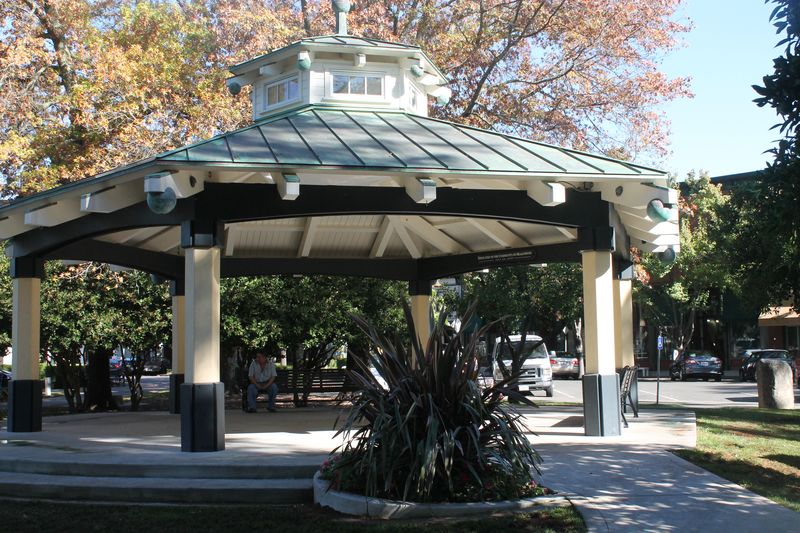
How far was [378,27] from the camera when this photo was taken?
2394 cm

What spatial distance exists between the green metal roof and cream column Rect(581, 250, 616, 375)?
139 centimetres

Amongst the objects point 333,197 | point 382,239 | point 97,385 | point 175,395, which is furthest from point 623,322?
point 97,385

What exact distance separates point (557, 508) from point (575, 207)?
560 centimetres

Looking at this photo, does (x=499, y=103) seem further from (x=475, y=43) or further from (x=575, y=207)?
(x=575, y=207)

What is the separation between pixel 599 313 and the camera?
11930mm

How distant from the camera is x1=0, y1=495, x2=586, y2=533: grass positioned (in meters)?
6.95

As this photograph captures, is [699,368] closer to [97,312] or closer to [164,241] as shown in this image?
[97,312]

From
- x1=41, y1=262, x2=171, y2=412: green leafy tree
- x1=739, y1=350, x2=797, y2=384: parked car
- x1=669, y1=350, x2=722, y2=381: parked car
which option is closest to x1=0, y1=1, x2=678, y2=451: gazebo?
x1=41, y1=262, x2=171, y2=412: green leafy tree

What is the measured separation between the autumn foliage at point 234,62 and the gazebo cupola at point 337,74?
682 cm

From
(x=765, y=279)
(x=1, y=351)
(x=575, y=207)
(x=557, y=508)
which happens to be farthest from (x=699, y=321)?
(x=557, y=508)

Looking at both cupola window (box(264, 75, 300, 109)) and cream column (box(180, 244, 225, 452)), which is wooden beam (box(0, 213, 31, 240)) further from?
cupola window (box(264, 75, 300, 109))

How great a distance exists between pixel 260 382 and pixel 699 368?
27761 mm

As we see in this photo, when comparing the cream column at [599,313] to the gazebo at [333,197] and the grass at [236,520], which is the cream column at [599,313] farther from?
the grass at [236,520]

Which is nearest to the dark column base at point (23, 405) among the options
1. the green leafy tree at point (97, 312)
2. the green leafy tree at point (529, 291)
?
the green leafy tree at point (97, 312)
